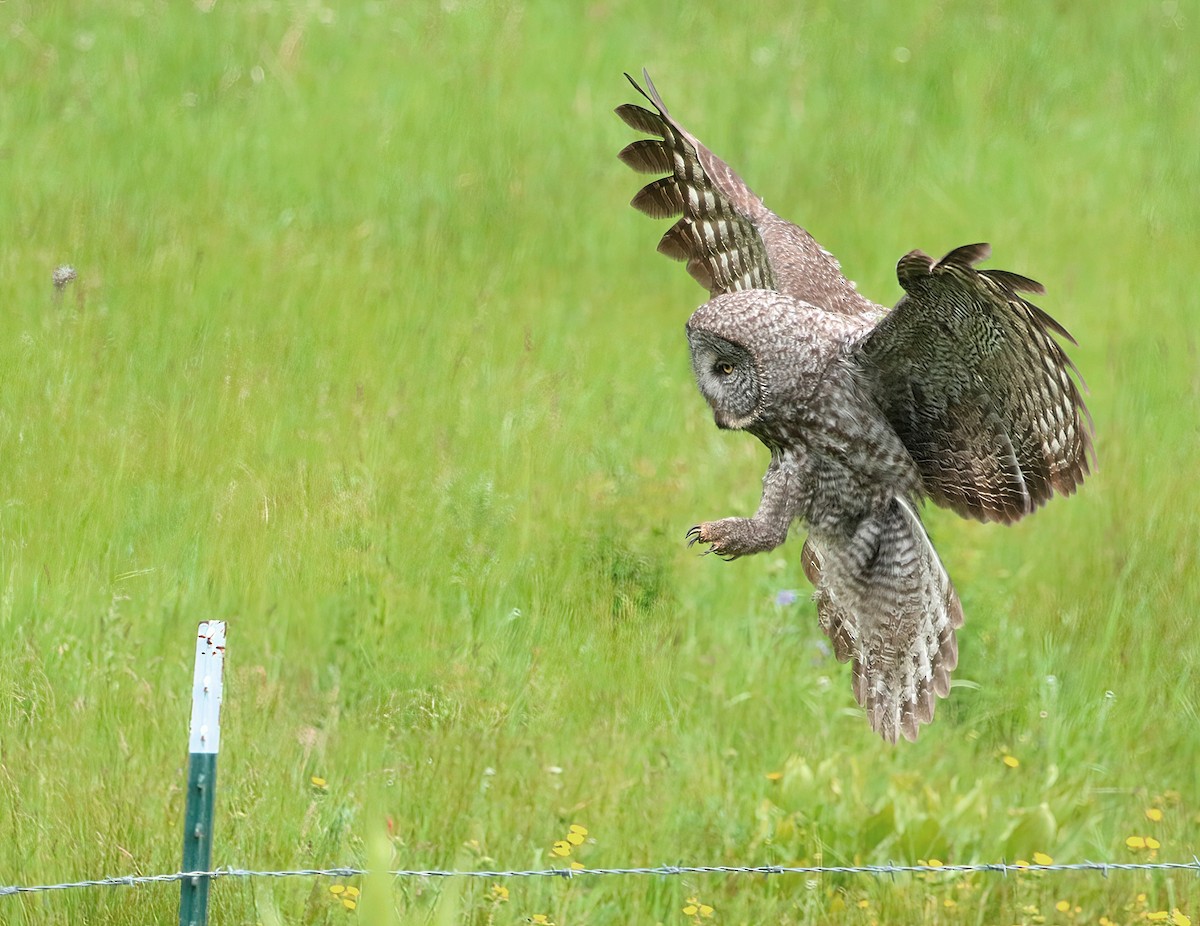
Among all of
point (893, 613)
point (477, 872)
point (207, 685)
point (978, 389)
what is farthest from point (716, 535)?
point (477, 872)

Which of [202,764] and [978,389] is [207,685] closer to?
[202,764]

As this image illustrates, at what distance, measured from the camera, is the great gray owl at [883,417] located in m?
3.88

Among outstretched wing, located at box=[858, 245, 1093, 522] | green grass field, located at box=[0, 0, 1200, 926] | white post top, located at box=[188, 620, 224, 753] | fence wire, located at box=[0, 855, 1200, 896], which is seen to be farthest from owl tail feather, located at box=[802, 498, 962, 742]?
white post top, located at box=[188, 620, 224, 753]

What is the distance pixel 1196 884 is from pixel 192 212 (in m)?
5.29

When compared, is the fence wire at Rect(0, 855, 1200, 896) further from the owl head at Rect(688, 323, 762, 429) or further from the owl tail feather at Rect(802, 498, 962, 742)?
the owl head at Rect(688, 323, 762, 429)

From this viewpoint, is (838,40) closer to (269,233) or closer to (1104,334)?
(1104,334)

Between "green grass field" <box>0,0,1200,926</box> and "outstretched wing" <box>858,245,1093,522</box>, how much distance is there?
5.02ft

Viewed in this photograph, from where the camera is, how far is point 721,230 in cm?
511

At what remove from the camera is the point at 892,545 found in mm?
4426

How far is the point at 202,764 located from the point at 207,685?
7.1 inches

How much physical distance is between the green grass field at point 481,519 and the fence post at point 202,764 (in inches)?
17.2

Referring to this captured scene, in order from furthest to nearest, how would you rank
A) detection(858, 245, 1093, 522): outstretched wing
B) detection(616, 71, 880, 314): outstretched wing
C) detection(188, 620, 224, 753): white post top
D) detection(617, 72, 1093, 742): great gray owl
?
detection(616, 71, 880, 314): outstretched wing
detection(617, 72, 1093, 742): great gray owl
detection(858, 245, 1093, 522): outstretched wing
detection(188, 620, 224, 753): white post top

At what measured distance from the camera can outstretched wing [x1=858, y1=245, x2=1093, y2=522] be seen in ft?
12.4

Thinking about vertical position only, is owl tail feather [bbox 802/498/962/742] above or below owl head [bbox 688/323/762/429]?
below
